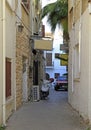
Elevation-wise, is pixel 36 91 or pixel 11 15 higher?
pixel 11 15

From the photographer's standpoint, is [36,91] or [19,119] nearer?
[19,119]

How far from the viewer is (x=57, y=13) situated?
3522 centimetres

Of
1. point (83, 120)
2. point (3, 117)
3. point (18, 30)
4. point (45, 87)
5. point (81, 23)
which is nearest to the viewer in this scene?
point (3, 117)

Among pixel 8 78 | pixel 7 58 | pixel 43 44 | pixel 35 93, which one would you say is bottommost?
pixel 35 93

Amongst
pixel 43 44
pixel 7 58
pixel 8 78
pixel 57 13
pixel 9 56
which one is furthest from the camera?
pixel 57 13

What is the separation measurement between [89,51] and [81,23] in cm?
275

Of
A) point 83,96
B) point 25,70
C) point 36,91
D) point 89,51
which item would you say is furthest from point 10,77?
point 36,91

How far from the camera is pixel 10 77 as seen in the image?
1689 cm

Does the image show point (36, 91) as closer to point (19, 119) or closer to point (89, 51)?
point (19, 119)

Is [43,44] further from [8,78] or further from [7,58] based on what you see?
[7,58]

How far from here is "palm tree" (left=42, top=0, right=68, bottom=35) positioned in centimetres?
3453

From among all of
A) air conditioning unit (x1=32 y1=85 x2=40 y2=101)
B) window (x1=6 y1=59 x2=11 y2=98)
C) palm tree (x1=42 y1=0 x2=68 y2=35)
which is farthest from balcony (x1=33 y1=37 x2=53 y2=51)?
window (x1=6 y1=59 x2=11 y2=98)

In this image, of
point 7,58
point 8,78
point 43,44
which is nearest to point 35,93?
point 43,44

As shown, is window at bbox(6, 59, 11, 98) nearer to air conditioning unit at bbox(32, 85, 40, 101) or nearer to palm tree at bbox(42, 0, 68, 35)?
air conditioning unit at bbox(32, 85, 40, 101)
